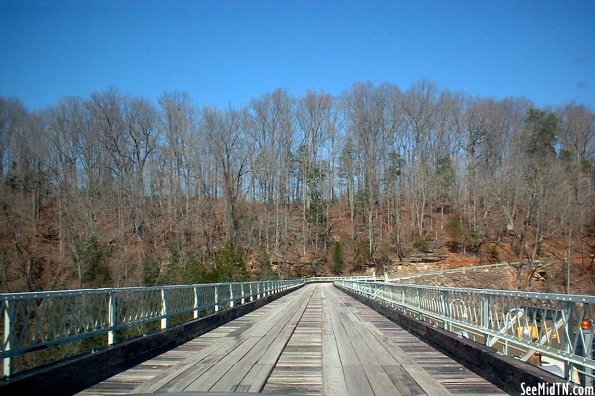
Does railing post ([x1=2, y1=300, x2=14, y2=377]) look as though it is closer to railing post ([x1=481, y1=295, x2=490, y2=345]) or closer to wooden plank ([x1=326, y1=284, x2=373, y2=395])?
wooden plank ([x1=326, y1=284, x2=373, y2=395])

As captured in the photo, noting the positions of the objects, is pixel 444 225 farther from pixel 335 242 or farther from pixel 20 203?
pixel 20 203

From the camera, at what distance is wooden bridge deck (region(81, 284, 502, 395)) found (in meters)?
6.71

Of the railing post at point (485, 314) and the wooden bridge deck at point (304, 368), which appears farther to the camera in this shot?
the railing post at point (485, 314)

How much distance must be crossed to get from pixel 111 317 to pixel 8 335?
104 inches

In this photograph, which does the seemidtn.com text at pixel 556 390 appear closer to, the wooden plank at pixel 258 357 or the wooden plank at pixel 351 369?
the wooden plank at pixel 351 369

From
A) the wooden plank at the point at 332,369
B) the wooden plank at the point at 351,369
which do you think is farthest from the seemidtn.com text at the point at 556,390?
the wooden plank at the point at 332,369

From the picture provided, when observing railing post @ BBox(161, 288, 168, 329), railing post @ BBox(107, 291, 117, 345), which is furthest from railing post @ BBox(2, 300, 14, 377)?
railing post @ BBox(161, 288, 168, 329)

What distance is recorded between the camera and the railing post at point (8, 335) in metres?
5.91

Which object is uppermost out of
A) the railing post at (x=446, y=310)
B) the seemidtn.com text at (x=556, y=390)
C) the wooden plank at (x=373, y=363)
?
the railing post at (x=446, y=310)

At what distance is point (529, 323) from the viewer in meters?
6.73

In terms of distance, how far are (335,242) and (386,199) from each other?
1196 cm

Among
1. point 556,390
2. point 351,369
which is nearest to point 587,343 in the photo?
point 556,390

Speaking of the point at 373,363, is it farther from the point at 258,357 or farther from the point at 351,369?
the point at 258,357

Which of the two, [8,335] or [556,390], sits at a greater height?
[8,335]
